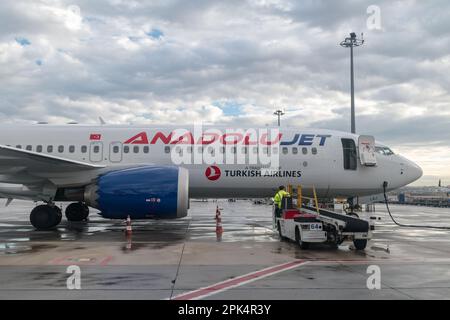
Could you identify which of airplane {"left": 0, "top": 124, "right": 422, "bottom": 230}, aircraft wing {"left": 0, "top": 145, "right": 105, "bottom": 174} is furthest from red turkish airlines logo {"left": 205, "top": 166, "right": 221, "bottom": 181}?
aircraft wing {"left": 0, "top": 145, "right": 105, "bottom": 174}

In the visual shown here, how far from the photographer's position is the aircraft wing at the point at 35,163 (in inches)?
544

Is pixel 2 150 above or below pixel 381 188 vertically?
above

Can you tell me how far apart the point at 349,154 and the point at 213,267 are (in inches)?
395

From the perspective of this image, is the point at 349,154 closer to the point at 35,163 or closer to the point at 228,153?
the point at 228,153

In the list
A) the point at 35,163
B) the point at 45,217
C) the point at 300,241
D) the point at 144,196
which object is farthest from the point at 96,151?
the point at 300,241

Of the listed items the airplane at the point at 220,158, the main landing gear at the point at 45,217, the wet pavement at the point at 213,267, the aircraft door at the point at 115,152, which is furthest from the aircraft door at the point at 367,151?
the main landing gear at the point at 45,217

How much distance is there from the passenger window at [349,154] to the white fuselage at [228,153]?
0.41 ft

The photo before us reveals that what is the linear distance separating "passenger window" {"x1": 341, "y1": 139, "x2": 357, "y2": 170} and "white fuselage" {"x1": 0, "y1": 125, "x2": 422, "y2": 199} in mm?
126

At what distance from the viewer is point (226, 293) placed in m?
6.45

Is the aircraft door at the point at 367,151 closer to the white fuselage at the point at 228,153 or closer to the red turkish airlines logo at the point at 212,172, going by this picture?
the white fuselage at the point at 228,153

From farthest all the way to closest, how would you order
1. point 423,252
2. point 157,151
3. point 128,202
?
point 157,151 → point 128,202 → point 423,252
